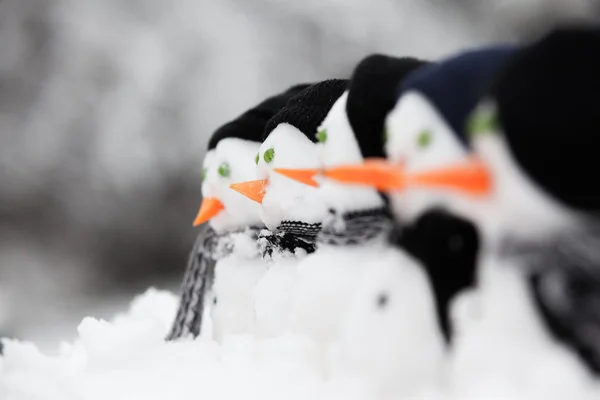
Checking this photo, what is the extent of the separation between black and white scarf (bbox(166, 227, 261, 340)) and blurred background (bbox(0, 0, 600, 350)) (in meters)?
0.52

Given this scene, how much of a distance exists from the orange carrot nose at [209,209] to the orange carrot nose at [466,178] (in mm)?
584

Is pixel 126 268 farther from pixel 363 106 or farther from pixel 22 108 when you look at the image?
pixel 363 106

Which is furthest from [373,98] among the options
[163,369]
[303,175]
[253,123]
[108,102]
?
[108,102]

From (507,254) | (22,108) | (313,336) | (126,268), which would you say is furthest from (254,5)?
(507,254)

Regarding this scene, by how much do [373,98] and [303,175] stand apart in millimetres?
152

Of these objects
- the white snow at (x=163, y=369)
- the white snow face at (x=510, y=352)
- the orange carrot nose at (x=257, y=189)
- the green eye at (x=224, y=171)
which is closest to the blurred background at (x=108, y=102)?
the white snow at (x=163, y=369)

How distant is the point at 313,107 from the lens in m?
0.80

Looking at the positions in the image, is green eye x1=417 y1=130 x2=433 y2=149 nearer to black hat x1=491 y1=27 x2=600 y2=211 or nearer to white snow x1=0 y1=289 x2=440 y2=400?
black hat x1=491 y1=27 x2=600 y2=211

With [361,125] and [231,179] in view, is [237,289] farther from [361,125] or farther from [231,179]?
[361,125]

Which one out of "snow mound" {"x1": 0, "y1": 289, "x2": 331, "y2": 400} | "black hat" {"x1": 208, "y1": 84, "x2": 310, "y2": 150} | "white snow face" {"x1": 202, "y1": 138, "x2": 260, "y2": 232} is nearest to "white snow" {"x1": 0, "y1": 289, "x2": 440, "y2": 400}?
"snow mound" {"x1": 0, "y1": 289, "x2": 331, "y2": 400}

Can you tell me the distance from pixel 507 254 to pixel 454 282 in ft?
0.21

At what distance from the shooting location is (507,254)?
0.47 metres

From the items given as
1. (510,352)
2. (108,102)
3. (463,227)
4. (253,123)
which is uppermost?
(108,102)

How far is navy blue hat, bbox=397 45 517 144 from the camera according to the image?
509mm
